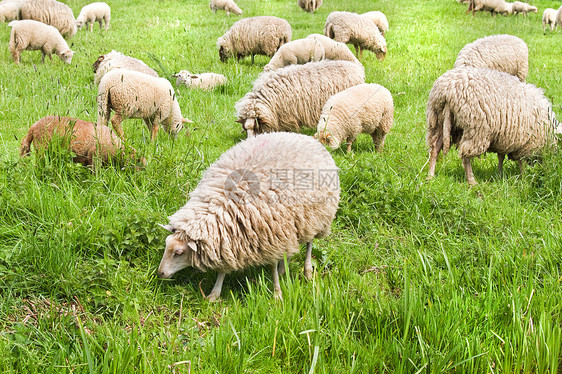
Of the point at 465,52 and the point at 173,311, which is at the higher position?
the point at 465,52

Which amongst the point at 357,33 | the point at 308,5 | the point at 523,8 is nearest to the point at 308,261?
the point at 357,33

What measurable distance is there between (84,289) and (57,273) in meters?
0.18

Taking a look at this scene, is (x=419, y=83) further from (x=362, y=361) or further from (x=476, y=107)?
(x=362, y=361)

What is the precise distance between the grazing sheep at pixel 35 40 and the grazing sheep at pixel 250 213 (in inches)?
306

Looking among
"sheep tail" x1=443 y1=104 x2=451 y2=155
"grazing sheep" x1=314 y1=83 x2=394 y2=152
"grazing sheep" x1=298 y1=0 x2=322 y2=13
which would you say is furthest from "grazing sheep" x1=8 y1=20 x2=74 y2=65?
"grazing sheep" x1=298 y1=0 x2=322 y2=13

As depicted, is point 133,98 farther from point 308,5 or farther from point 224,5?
point 224,5

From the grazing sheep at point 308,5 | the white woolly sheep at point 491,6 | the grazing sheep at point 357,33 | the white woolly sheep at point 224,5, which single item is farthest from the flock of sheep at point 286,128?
the white woolly sheep at point 491,6

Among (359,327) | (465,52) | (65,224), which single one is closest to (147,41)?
(465,52)

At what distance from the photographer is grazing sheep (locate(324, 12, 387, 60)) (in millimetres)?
11028

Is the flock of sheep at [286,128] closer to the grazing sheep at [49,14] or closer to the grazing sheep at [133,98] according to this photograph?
the grazing sheep at [133,98]

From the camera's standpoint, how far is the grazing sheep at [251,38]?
10.3 metres

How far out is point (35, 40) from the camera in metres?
9.51

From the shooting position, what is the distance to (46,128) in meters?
3.78

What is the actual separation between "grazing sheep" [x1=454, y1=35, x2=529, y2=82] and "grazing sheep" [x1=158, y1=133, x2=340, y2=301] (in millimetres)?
5389
